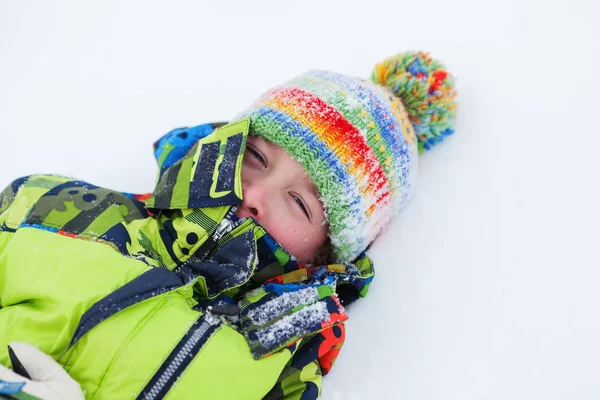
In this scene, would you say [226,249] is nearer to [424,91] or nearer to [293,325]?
[293,325]

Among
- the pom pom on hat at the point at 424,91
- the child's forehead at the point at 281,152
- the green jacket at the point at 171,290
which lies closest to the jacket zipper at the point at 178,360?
the green jacket at the point at 171,290

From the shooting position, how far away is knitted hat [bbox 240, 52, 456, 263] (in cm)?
113

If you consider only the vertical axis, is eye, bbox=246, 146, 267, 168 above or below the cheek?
above

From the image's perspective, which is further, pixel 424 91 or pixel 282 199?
pixel 424 91

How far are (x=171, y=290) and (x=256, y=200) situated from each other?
0.99ft

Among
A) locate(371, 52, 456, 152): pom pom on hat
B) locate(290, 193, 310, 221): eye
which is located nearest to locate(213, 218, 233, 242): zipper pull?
locate(290, 193, 310, 221): eye

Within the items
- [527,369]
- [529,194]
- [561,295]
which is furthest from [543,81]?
[527,369]

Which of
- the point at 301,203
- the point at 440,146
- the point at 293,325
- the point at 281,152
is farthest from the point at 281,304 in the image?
the point at 440,146

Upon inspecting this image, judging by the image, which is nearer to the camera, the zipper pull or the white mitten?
the white mitten

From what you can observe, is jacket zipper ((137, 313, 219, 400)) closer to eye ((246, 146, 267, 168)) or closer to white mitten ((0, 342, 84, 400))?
white mitten ((0, 342, 84, 400))

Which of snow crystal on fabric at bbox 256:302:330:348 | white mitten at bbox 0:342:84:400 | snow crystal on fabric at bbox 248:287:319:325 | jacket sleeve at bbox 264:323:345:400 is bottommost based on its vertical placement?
jacket sleeve at bbox 264:323:345:400

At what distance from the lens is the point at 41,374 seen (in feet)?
2.38

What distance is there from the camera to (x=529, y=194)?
1.14 m

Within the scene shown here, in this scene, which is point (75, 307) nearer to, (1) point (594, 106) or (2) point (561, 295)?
(2) point (561, 295)
